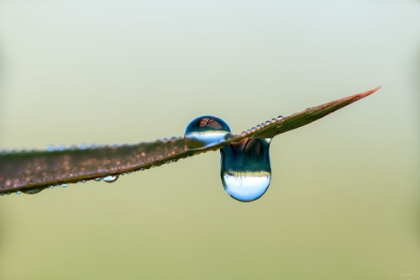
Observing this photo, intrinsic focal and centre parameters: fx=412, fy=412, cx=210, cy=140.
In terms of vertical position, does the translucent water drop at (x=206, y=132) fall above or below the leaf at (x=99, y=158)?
above

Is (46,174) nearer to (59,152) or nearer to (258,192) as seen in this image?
(59,152)

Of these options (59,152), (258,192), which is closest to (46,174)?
(59,152)

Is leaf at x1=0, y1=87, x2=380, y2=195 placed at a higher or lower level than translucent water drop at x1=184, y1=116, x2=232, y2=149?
lower
